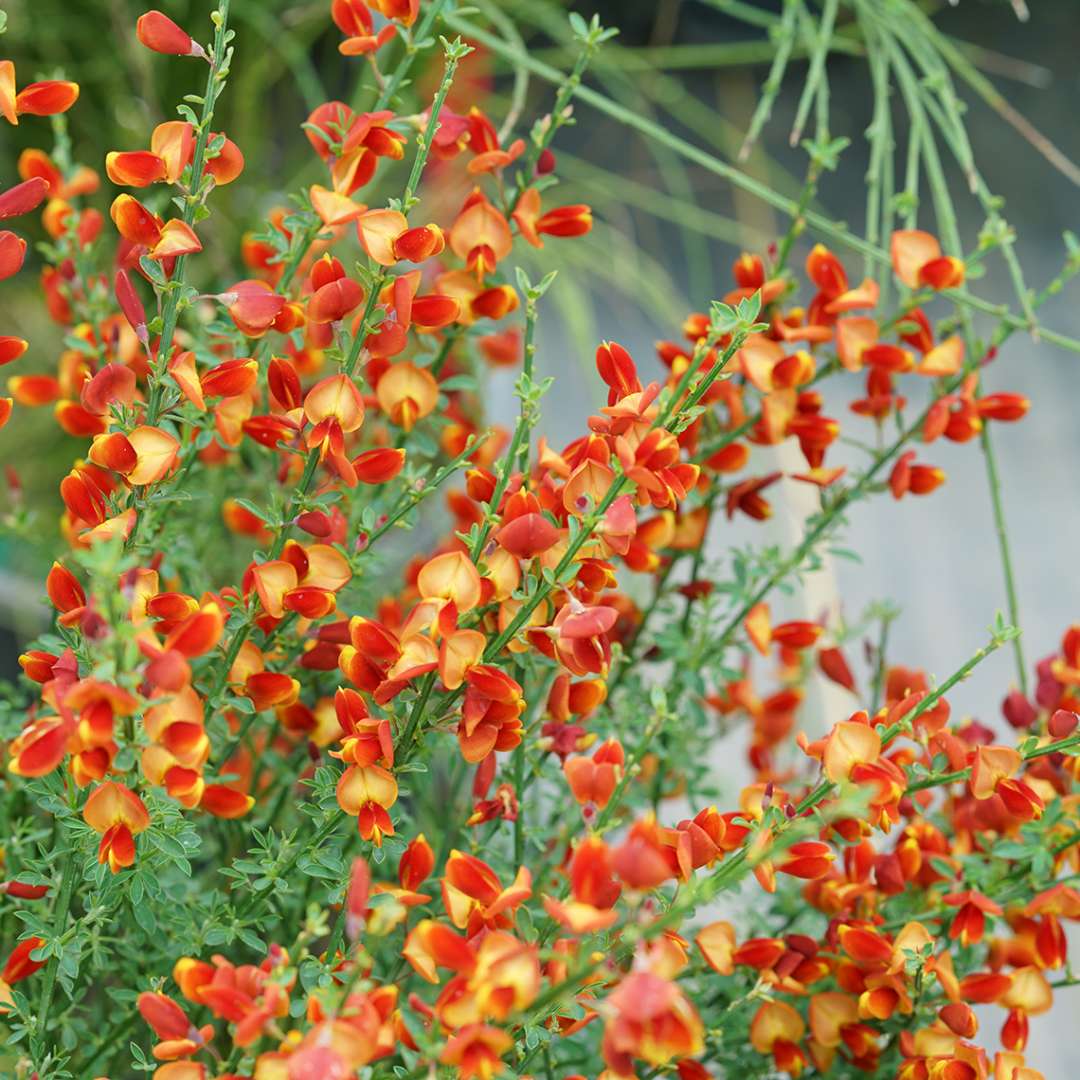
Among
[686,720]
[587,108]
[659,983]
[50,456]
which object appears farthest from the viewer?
[587,108]

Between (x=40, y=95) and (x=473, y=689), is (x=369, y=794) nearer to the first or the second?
(x=473, y=689)

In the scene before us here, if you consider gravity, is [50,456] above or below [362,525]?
below

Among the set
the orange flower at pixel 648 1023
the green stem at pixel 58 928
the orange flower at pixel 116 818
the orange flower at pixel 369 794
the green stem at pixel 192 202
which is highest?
the green stem at pixel 192 202

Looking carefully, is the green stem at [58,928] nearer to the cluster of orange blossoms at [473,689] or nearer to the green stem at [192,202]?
the cluster of orange blossoms at [473,689]

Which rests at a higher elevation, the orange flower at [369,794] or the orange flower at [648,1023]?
the orange flower at [648,1023]

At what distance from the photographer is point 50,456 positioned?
1.05 m

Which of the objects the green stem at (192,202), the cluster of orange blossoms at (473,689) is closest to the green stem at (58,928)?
the cluster of orange blossoms at (473,689)

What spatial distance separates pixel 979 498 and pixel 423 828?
2.42 ft

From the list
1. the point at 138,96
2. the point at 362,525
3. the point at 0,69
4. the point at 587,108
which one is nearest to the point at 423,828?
the point at 362,525

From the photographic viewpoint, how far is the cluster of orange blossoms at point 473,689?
0.80 ft

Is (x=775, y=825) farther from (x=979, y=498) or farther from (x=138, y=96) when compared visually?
(x=979, y=498)

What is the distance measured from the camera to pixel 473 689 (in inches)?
11.6

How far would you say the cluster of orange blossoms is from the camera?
0.24 m

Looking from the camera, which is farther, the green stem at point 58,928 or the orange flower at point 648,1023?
the green stem at point 58,928
